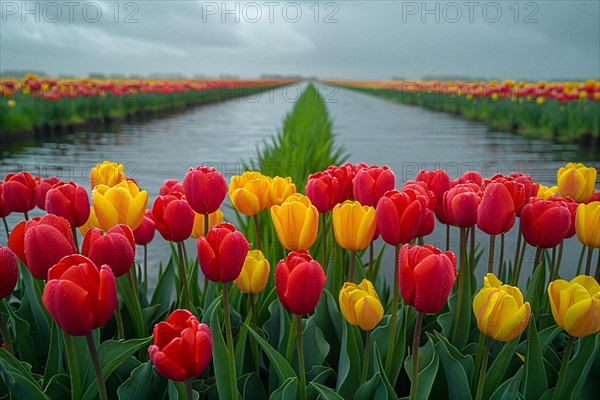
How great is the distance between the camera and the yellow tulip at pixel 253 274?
1.55 metres

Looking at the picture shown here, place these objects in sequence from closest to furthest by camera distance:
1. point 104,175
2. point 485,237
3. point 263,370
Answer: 1. point 263,370
2. point 104,175
3. point 485,237

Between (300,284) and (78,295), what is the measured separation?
445 millimetres

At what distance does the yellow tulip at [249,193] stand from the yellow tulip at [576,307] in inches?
36.9

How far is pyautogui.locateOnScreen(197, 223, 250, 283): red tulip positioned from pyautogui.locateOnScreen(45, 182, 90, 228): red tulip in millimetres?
460

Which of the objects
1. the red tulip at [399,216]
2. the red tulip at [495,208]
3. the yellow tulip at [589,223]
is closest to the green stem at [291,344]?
the red tulip at [399,216]

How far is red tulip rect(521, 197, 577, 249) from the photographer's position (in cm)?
161

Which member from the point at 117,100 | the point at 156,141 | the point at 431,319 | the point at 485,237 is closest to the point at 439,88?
the point at 117,100

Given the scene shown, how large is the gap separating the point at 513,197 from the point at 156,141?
10742 millimetres

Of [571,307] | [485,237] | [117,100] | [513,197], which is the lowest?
[485,237]

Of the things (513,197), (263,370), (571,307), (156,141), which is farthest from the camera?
(156,141)

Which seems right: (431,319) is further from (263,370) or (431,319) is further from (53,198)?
(53,198)

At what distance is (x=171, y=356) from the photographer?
99 cm

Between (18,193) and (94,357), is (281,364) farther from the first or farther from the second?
(18,193)

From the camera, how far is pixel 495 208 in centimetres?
152
